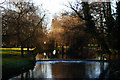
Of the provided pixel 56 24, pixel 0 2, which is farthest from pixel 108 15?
pixel 56 24

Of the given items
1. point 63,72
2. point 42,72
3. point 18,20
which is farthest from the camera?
point 18,20

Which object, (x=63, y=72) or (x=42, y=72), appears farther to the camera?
(x=42, y=72)

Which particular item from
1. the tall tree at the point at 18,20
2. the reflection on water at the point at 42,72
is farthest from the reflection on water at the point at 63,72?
the tall tree at the point at 18,20

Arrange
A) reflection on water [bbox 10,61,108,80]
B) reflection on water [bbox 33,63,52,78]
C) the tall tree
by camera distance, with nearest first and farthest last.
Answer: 1. reflection on water [bbox 10,61,108,80]
2. reflection on water [bbox 33,63,52,78]
3. the tall tree

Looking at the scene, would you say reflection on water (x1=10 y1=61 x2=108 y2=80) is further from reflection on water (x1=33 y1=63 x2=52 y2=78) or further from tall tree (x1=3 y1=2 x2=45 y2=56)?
tall tree (x1=3 y1=2 x2=45 y2=56)

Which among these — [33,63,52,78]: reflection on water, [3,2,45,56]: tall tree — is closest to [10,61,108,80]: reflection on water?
[33,63,52,78]: reflection on water

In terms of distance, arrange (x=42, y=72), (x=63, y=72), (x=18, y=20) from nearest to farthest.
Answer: (x=63, y=72) → (x=42, y=72) → (x=18, y=20)

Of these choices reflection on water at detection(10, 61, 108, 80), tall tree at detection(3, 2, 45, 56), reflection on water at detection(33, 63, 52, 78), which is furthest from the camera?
tall tree at detection(3, 2, 45, 56)

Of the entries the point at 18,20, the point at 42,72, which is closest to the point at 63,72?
the point at 42,72

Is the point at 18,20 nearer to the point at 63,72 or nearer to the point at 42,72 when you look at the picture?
the point at 42,72

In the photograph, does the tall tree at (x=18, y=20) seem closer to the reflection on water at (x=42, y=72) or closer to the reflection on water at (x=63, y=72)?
the reflection on water at (x=42, y=72)

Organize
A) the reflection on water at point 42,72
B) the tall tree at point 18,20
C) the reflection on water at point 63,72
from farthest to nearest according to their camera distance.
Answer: the tall tree at point 18,20
the reflection on water at point 42,72
the reflection on water at point 63,72

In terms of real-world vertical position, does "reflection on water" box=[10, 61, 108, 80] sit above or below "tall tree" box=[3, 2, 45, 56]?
below

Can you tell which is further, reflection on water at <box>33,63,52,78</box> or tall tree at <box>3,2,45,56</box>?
tall tree at <box>3,2,45,56</box>
